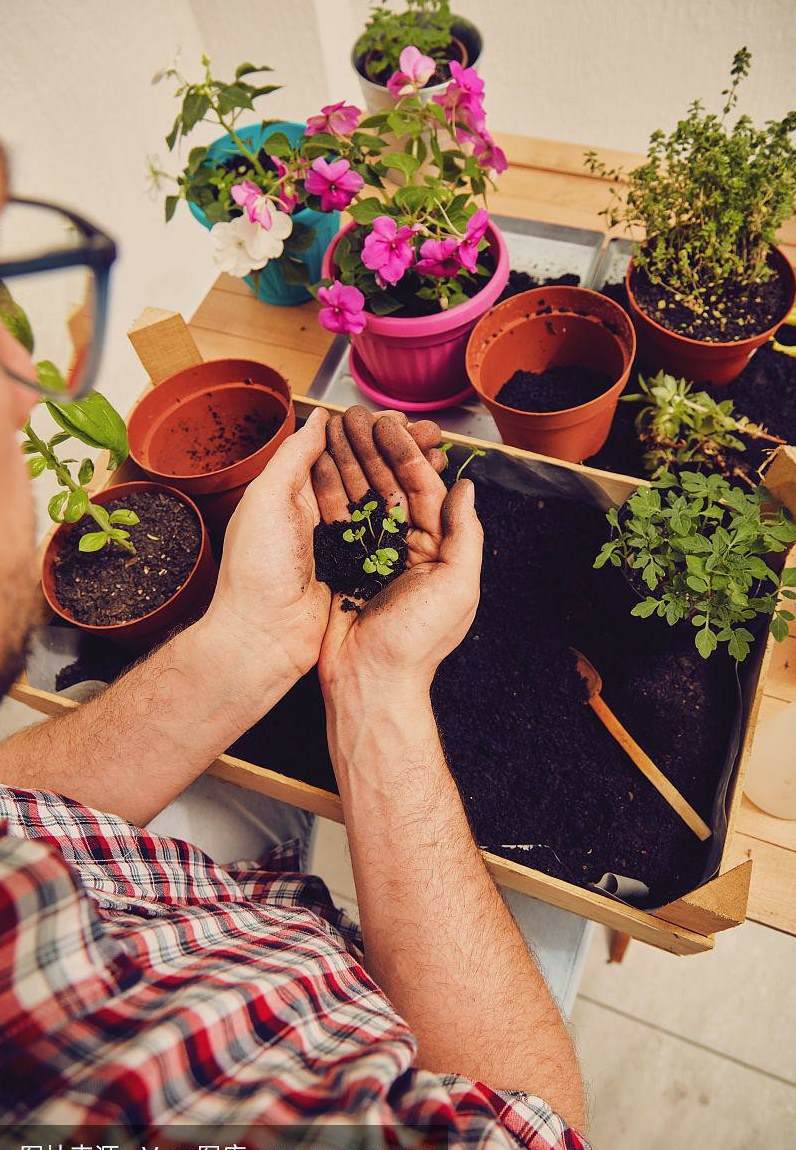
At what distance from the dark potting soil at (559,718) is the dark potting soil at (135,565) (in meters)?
0.28

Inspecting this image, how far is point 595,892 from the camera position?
36.6 inches

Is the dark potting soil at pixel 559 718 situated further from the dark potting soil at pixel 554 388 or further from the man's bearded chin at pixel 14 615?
the man's bearded chin at pixel 14 615

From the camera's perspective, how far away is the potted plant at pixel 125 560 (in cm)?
110

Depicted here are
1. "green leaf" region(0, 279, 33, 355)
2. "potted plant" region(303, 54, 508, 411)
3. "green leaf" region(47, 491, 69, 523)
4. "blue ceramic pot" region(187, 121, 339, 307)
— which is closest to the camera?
"green leaf" region(0, 279, 33, 355)

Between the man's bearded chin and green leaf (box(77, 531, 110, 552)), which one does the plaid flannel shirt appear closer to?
the man's bearded chin

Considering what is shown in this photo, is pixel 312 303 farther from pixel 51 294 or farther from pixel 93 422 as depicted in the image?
pixel 51 294

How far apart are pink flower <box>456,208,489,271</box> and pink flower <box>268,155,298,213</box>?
321 mm

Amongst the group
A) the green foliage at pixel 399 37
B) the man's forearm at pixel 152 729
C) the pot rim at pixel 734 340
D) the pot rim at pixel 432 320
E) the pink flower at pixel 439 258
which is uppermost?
the green foliage at pixel 399 37

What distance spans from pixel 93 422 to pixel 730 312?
3.57 feet

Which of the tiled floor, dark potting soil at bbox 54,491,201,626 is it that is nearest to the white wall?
dark potting soil at bbox 54,491,201,626

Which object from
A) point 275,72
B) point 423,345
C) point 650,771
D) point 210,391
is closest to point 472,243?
point 423,345

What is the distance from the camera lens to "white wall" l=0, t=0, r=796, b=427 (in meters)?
1.68

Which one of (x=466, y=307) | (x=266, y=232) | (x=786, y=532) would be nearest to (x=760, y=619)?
(x=786, y=532)

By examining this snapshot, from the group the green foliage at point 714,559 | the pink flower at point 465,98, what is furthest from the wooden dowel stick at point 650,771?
the pink flower at point 465,98
